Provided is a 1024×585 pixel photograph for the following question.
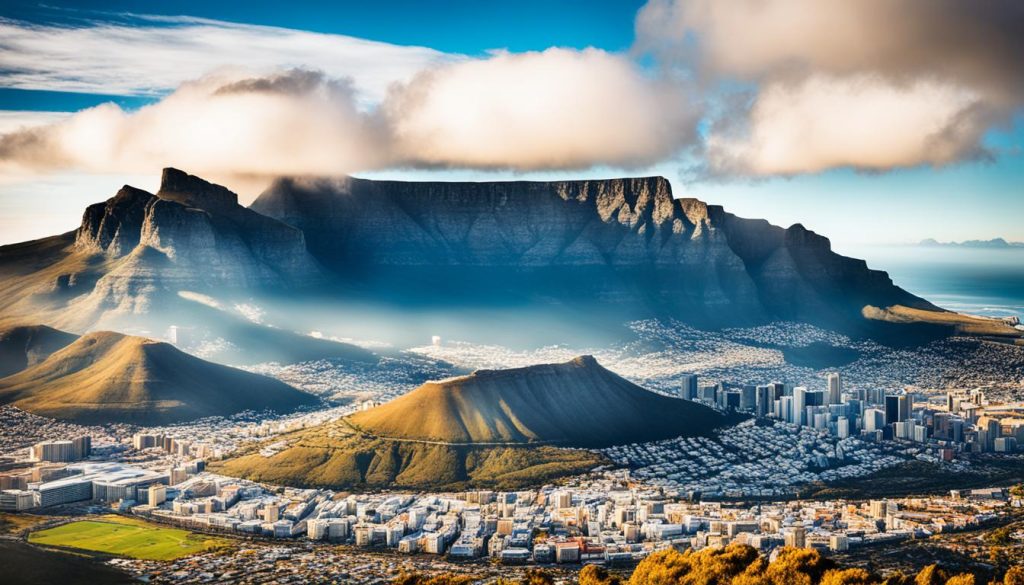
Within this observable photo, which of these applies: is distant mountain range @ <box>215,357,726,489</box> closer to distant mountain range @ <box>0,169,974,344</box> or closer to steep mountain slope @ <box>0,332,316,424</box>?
steep mountain slope @ <box>0,332,316,424</box>

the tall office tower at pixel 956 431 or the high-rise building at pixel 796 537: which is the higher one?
the tall office tower at pixel 956 431

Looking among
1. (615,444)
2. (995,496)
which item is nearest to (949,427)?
(995,496)

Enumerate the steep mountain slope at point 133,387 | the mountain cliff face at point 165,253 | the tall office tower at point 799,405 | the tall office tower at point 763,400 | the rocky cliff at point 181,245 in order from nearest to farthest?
the steep mountain slope at point 133,387
the tall office tower at point 799,405
the tall office tower at point 763,400
the mountain cliff face at point 165,253
the rocky cliff at point 181,245

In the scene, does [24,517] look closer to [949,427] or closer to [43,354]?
[43,354]

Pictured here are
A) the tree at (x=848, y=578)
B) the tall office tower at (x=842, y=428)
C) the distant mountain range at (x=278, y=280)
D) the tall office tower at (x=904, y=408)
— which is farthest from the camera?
the distant mountain range at (x=278, y=280)

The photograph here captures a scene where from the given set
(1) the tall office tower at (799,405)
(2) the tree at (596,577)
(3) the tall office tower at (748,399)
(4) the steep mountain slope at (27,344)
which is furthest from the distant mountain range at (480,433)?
(4) the steep mountain slope at (27,344)

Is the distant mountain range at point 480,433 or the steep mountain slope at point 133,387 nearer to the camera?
the distant mountain range at point 480,433

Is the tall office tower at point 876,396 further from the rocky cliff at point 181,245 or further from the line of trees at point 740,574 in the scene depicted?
the rocky cliff at point 181,245

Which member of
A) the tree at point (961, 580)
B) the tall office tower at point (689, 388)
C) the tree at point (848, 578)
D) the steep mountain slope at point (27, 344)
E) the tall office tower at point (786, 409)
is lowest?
the tree at point (961, 580)
